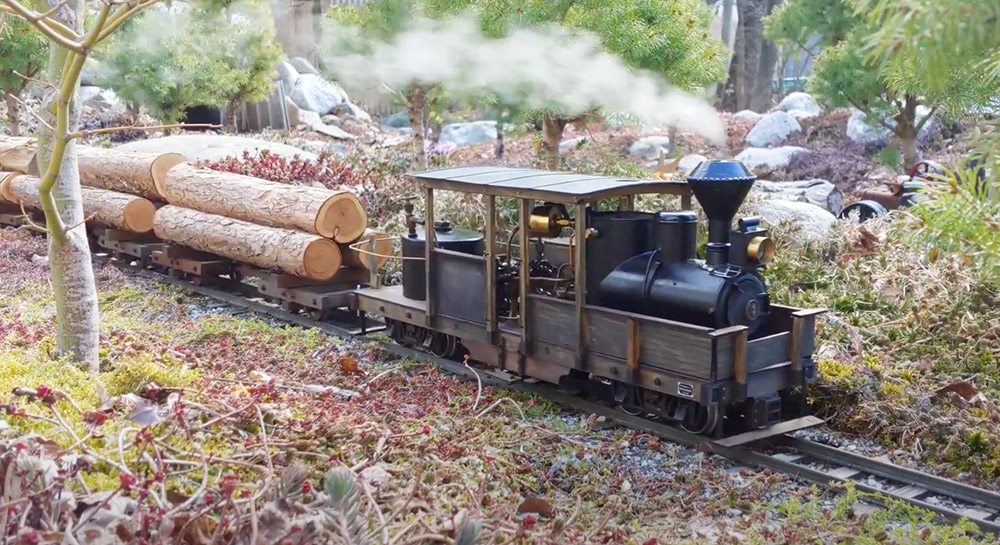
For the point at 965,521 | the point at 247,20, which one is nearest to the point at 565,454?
the point at 965,521

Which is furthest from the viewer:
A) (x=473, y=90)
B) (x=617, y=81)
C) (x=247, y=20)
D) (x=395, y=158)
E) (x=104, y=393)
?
(x=247, y=20)

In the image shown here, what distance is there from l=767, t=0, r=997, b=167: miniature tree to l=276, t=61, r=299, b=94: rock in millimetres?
16832

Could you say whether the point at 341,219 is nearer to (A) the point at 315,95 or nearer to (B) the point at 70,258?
(B) the point at 70,258

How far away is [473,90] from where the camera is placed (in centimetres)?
1212

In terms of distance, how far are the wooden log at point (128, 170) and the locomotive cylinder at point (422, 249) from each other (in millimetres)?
4721

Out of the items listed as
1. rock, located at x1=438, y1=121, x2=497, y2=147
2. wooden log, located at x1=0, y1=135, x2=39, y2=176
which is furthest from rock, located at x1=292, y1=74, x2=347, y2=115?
wooden log, located at x1=0, y1=135, x2=39, y2=176

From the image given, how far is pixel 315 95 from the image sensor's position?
33156 mm

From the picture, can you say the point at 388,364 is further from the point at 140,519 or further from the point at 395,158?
the point at 395,158

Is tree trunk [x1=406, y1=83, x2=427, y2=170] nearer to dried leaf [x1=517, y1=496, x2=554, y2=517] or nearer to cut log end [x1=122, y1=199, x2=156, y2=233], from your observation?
cut log end [x1=122, y1=199, x2=156, y2=233]

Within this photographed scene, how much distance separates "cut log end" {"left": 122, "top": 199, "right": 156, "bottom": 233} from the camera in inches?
491

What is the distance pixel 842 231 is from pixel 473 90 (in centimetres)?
457

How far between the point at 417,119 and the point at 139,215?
13.6 feet

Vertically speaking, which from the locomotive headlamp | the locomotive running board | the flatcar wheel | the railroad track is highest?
the locomotive headlamp

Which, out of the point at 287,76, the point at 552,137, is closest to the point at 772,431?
the point at 552,137
